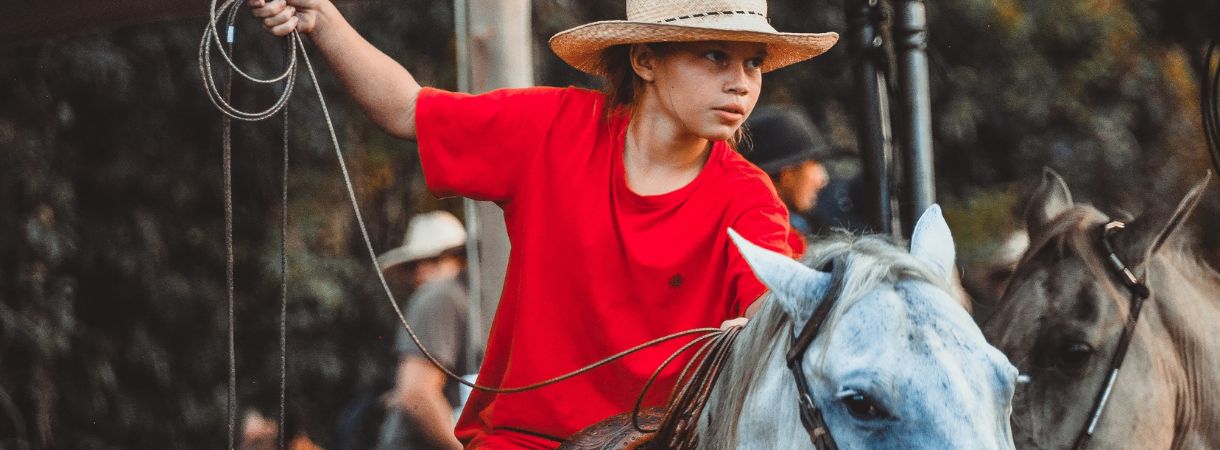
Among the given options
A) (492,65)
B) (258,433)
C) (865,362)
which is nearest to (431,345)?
(258,433)

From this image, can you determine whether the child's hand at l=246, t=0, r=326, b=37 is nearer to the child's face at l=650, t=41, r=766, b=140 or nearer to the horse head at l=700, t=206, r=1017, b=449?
the child's face at l=650, t=41, r=766, b=140

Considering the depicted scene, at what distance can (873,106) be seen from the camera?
544 centimetres

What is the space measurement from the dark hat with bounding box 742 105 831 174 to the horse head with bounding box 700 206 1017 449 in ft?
16.7

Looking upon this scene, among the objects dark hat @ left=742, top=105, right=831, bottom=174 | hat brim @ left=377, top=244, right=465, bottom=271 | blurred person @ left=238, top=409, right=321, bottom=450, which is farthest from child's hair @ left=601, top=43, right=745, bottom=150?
blurred person @ left=238, top=409, right=321, bottom=450

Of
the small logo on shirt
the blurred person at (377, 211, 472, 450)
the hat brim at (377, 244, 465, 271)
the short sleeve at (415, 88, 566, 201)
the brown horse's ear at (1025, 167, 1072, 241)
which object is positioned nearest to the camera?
the small logo on shirt

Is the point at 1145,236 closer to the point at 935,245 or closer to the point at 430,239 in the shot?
the point at 935,245

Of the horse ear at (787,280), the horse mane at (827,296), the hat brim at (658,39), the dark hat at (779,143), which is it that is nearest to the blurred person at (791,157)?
the dark hat at (779,143)

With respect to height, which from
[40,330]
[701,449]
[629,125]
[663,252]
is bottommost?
[40,330]

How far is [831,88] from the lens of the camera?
388 inches

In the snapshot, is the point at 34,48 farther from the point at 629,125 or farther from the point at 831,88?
the point at 629,125

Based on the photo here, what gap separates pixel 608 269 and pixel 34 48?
5.95 m

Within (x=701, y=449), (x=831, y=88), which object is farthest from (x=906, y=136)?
(x=831, y=88)

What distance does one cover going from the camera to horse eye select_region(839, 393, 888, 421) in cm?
217

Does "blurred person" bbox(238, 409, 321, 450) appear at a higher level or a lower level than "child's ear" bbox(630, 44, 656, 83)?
lower
